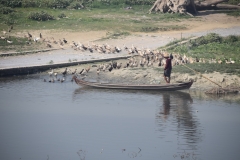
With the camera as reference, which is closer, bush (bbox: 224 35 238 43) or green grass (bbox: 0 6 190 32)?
bush (bbox: 224 35 238 43)

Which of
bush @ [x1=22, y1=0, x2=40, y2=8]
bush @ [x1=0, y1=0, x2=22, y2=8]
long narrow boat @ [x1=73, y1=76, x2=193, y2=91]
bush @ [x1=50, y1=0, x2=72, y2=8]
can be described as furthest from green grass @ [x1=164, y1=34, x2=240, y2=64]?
bush @ [x1=0, y1=0, x2=22, y2=8]

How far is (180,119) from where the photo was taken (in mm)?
21781

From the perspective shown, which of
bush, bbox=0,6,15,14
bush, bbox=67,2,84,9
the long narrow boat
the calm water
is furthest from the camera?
bush, bbox=67,2,84,9

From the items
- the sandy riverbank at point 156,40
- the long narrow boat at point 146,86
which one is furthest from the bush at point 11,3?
the long narrow boat at point 146,86

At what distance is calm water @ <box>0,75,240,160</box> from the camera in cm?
1794

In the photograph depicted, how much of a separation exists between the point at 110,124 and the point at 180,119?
260 cm

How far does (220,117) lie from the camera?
22.2 metres

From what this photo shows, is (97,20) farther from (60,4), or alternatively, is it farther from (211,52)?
(211,52)

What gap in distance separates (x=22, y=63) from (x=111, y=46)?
6.34 meters

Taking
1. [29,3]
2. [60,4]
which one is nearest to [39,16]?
[29,3]

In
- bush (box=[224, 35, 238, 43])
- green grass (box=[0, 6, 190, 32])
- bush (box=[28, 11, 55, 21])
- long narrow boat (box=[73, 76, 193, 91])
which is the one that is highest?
bush (box=[28, 11, 55, 21])

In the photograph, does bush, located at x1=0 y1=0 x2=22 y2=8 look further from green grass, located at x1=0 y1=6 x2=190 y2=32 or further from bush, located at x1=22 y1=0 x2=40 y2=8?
green grass, located at x1=0 y1=6 x2=190 y2=32

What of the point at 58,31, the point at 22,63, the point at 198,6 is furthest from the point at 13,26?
the point at 198,6

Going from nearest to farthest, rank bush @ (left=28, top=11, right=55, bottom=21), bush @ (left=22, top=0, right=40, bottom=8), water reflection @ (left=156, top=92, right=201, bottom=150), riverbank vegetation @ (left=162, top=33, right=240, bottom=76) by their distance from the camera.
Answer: water reflection @ (left=156, top=92, right=201, bottom=150)
riverbank vegetation @ (left=162, top=33, right=240, bottom=76)
bush @ (left=28, top=11, right=55, bottom=21)
bush @ (left=22, top=0, right=40, bottom=8)
